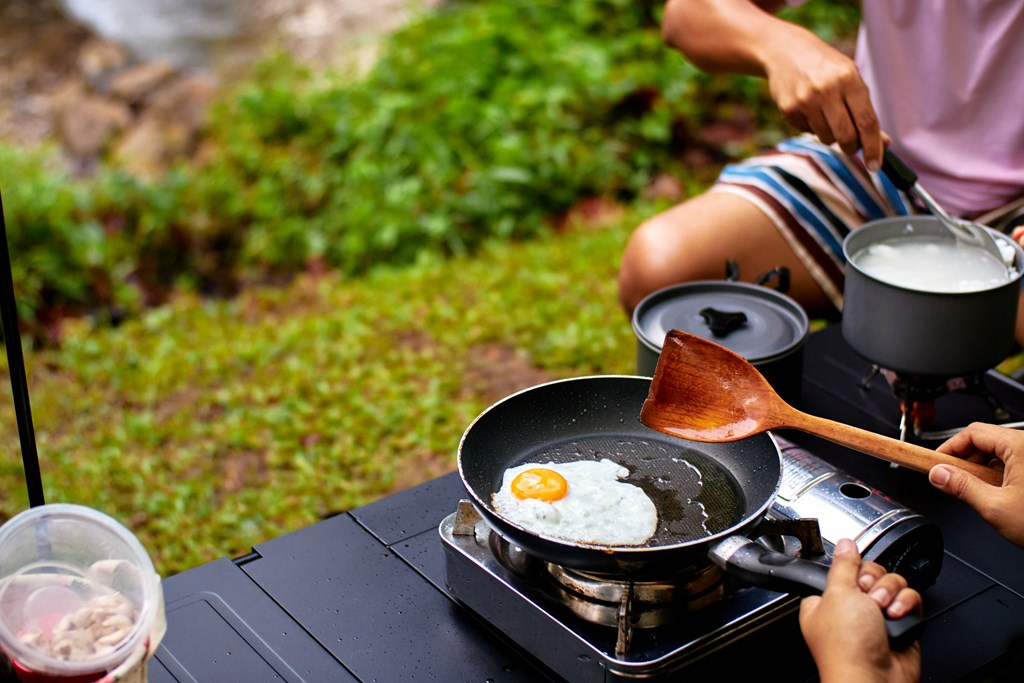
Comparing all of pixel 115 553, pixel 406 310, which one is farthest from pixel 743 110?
pixel 115 553

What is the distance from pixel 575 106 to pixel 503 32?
2.59 feet

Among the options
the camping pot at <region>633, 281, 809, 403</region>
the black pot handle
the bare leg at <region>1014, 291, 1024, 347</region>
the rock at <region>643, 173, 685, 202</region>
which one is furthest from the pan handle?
the rock at <region>643, 173, 685, 202</region>

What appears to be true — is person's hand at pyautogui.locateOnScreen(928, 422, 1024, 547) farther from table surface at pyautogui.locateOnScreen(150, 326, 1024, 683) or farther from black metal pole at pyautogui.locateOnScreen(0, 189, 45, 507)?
black metal pole at pyautogui.locateOnScreen(0, 189, 45, 507)

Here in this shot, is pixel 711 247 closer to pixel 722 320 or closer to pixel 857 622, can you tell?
pixel 722 320

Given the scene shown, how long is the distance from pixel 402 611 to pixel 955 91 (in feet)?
5.97

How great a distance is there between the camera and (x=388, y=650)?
5.25 feet

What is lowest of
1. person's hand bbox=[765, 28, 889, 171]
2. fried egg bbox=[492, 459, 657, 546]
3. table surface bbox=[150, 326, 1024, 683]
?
table surface bbox=[150, 326, 1024, 683]

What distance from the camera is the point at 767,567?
4.38 feet

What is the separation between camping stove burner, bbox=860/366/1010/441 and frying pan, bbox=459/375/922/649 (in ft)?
1.59

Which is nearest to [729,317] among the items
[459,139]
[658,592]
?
[658,592]

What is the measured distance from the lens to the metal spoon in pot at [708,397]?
1.68 meters

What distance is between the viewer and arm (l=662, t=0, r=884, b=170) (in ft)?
6.89

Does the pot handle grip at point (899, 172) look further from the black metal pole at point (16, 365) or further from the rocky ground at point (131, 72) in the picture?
the rocky ground at point (131, 72)

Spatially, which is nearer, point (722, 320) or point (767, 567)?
point (767, 567)
